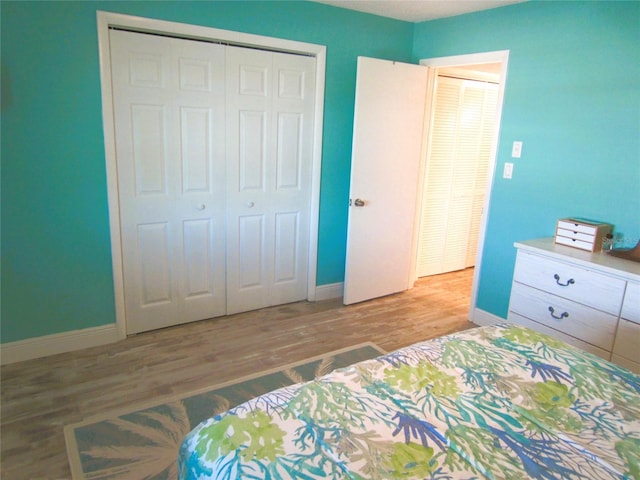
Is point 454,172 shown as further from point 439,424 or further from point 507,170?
point 439,424

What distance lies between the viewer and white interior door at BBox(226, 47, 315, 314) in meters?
3.17

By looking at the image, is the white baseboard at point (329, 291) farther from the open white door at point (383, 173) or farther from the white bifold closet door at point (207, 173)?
the white bifold closet door at point (207, 173)

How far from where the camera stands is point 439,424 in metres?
1.33

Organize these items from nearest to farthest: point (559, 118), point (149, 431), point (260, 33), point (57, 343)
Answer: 1. point (149, 431)
2. point (57, 343)
3. point (559, 118)
4. point (260, 33)

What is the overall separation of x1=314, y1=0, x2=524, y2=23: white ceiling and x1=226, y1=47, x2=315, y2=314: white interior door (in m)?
0.54

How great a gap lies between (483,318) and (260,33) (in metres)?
2.70

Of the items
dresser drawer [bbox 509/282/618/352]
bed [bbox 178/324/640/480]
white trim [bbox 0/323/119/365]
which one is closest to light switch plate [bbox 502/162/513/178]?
dresser drawer [bbox 509/282/618/352]

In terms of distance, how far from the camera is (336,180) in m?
3.71

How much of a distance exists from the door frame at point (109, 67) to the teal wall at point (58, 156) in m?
0.04

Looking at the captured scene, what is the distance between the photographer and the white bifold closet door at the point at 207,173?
2832 millimetres

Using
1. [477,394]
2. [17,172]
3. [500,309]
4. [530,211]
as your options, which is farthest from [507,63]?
[17,172]

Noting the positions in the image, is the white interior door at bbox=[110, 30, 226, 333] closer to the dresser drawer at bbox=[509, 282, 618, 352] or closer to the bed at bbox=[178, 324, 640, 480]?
the bed at bbox=[178, 324, 640, 480]

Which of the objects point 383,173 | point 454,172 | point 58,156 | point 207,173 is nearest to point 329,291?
point 383,173

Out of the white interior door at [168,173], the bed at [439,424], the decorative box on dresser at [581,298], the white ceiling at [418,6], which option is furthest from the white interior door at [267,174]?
the bed at [439,424]
